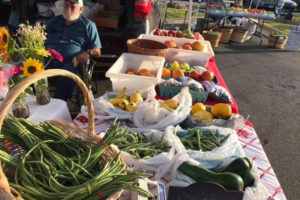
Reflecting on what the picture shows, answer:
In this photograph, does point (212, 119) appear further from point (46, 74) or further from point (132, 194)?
point (46, 74)

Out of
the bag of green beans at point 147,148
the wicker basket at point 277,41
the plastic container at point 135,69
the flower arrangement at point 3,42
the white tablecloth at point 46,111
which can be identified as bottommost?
the wicker basket at point 277,41

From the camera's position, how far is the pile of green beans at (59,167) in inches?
38.7

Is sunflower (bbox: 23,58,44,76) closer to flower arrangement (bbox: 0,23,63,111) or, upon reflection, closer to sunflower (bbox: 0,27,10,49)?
flower arrangement (bbox: 0,23,63,111)

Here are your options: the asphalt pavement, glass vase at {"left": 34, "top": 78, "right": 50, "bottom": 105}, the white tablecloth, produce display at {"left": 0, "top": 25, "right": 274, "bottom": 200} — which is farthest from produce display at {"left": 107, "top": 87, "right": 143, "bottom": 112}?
the asphalt pavement

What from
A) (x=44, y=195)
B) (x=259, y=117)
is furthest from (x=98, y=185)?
(x=259, y=117)

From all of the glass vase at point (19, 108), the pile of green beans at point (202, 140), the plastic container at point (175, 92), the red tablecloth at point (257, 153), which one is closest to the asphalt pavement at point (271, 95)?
the red tablecloth at point (257, 153)

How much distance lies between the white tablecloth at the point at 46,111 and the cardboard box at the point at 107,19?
2656mm

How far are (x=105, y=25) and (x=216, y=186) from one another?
12.4 ft

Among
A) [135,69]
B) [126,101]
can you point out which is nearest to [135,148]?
[126,101]

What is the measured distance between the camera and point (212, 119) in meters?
1.92

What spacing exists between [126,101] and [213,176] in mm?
986

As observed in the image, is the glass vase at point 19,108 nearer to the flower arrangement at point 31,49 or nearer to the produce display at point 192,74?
the flower arrangement at point 31,49

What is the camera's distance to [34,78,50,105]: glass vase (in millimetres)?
1905

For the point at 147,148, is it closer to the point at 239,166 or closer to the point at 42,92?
the point at 239,166
